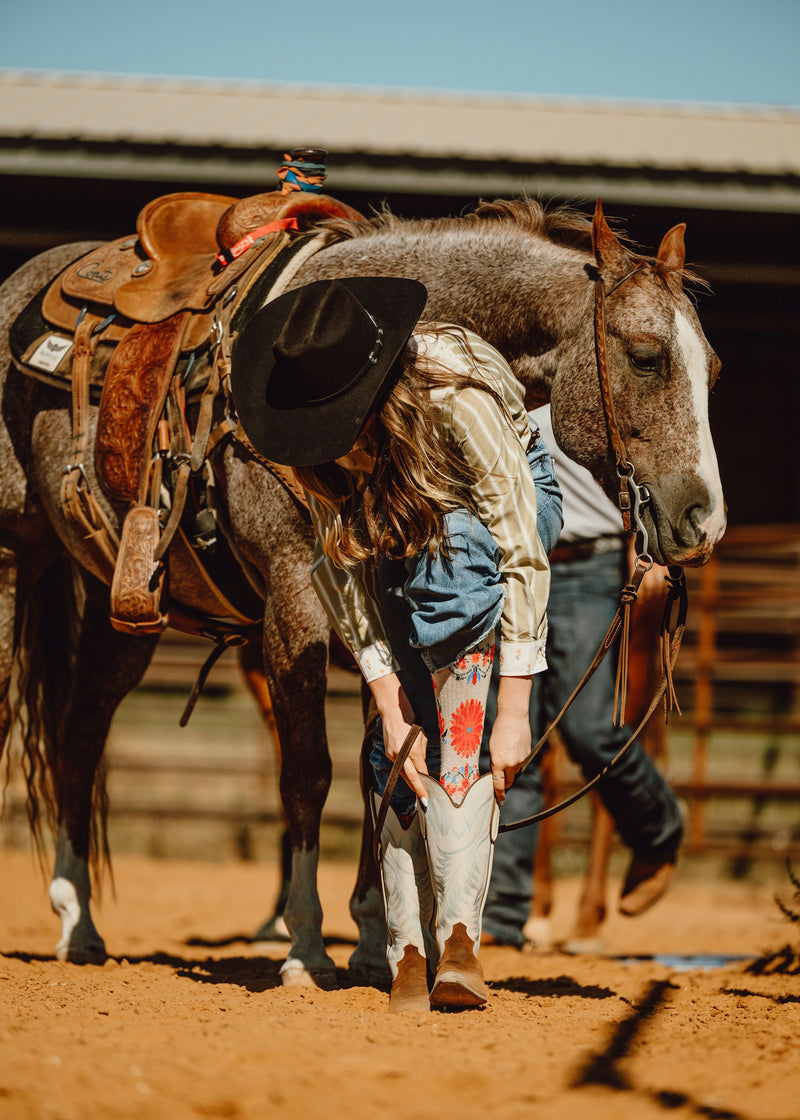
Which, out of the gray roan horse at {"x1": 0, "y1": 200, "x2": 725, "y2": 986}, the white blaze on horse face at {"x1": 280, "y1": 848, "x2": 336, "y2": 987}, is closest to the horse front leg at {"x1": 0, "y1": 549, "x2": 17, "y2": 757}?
the gray roan horse at {"x1": 0, "y1": 200, "x2": 725, "y2": 986}

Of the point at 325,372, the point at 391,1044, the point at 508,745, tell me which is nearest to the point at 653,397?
the point at 325,372

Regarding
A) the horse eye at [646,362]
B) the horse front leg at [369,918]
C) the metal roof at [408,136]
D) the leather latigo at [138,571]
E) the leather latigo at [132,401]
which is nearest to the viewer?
the horse eye at [646,362]

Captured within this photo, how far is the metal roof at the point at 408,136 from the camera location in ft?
20.8

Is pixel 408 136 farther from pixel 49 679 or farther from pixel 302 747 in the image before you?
pixel 302 747

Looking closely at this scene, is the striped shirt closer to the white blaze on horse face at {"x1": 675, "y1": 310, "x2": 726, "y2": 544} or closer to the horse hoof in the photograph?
the white blaze on horse face at {"x1": 675, "y1": 310, "x2": 726, "y2": 544}

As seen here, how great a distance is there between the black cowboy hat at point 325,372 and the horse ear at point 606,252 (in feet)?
1.89

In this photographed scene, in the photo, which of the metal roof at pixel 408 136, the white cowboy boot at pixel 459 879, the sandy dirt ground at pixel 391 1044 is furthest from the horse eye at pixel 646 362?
the metal roof at pixel 408 136

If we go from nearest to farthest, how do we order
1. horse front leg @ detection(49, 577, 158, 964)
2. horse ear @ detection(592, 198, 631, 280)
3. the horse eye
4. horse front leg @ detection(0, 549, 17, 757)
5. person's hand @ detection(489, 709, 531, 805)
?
1. person's hand @ detection(489, 709, 531, 805)
2. the horse eye
3. horse ear @ detection(592, 198, 631, 280)
4. horse front leg @ detection(0, 549, 17, 757)
5. horse front leg @ detection(49, 577, 158, 964)

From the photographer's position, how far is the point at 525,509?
253cm

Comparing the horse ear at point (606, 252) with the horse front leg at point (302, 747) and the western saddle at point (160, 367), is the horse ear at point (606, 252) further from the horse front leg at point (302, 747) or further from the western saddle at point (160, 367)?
the horse front leg at point (302, 747)

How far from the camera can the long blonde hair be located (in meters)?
2.52

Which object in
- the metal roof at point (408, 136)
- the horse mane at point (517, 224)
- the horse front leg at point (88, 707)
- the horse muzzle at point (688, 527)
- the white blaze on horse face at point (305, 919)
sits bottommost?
the white blaze on horse face at point (305, 919)

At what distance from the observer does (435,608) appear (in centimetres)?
253

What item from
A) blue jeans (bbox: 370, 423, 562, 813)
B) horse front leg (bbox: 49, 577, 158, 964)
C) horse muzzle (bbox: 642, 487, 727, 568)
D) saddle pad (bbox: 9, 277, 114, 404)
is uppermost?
saddle pad (bbox: 9, 277, 114, 404)
